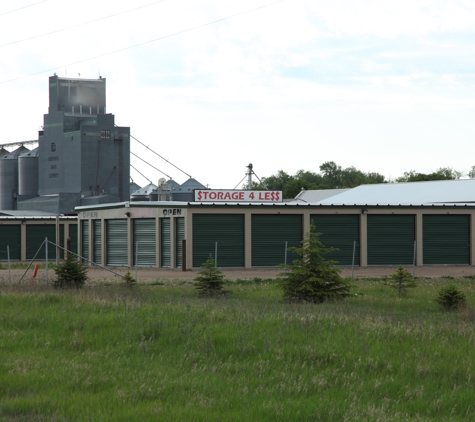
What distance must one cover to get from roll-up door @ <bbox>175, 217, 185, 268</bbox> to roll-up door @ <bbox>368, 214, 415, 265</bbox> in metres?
12.1

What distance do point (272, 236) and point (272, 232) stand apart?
25cm

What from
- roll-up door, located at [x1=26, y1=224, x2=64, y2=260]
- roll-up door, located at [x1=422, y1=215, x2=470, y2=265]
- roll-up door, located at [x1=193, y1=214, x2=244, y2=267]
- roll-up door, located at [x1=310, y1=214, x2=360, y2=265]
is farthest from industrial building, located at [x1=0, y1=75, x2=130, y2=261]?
roll-up door, located at [x1=422, y1=215, x2=470, y2=265]

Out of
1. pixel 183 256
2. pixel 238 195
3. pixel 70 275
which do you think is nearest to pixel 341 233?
pixel 238 195

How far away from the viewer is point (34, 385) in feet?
33.9

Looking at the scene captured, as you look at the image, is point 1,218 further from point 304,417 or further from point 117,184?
point 304,417

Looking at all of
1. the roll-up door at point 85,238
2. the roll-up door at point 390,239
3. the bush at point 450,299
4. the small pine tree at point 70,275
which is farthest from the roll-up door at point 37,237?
the bush at point 450,299

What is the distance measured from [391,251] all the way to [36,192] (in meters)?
69.9

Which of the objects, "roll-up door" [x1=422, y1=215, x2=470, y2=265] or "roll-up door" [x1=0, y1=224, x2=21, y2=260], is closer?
"roll-up door" [x1=422, y1=215, x2=470, y2=265]

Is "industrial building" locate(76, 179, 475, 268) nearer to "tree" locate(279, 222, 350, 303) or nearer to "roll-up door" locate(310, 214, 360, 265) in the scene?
"roll-up door" locate(310, 214, 360, 265)

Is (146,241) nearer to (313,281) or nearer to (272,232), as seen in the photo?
(272,232)

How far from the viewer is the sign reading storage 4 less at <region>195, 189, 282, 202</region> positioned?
166 feet

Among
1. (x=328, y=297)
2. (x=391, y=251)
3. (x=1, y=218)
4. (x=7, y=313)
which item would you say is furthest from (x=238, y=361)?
(x=1, y=218)

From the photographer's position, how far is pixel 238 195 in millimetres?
51688

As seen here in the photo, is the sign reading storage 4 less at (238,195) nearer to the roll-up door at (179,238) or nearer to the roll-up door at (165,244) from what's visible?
the roll-up door at (165,244)
